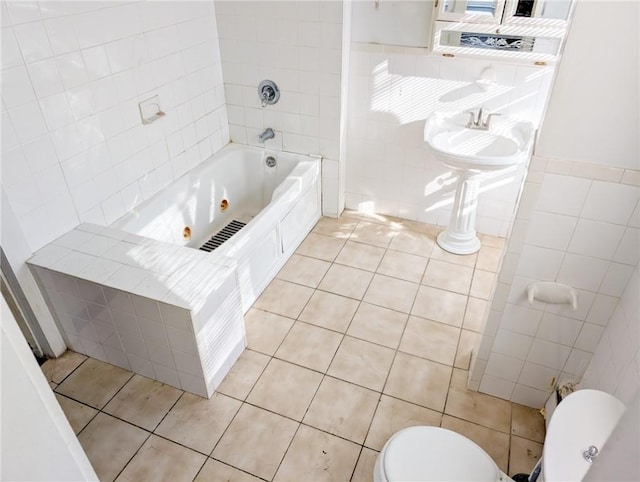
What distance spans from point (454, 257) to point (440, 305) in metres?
0.51

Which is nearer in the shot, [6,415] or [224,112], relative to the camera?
[6,415]

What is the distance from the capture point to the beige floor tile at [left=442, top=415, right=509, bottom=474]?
6.68 ft

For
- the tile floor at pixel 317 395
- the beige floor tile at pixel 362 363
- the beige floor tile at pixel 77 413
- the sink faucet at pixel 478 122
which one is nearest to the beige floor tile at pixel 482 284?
the tile floor at pixel 317 395

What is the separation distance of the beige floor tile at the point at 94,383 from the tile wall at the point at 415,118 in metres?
2.08

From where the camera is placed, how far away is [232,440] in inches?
82.8

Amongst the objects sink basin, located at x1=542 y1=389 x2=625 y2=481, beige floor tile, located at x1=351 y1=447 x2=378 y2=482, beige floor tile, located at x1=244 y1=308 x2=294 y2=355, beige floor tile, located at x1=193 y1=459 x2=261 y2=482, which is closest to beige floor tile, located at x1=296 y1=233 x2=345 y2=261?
beige floor tile, located at x1=244 y1=308 x2=294 y2=355

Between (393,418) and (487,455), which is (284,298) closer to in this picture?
(393,418)

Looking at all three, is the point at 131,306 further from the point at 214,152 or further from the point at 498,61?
the point at 498,61

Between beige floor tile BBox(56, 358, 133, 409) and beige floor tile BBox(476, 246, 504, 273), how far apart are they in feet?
7.34

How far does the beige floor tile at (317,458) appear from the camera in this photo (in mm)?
1965

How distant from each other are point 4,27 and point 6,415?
6.00 ft

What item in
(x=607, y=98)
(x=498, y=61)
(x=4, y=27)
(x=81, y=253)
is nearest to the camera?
(x=607, y=98)

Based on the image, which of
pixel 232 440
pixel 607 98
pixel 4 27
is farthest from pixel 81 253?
pixel 607 98

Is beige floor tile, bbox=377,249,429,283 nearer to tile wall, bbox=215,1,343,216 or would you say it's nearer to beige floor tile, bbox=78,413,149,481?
tile wall, bbox=215,1,343,216
